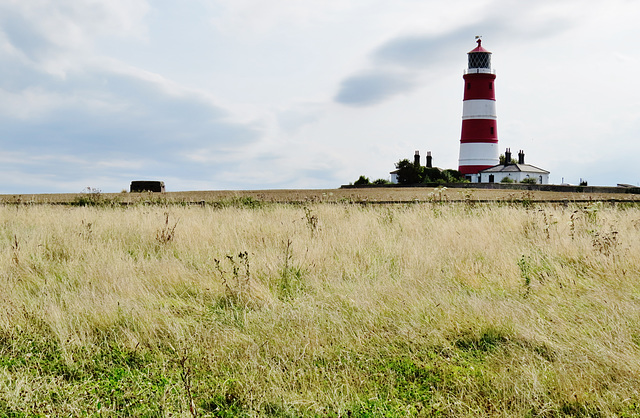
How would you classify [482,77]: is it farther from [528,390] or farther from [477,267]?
[528,390]

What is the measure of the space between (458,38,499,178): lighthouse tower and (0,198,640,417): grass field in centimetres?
4041

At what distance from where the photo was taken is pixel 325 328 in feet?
14.3

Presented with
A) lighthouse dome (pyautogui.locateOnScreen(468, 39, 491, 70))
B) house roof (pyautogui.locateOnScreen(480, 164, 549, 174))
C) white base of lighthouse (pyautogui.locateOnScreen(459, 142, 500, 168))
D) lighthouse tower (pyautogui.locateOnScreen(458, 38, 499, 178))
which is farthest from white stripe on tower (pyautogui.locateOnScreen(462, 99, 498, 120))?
house roof (pyautogui.locateOnScreen(480, 164, 549, 174))

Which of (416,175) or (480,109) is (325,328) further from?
(480,109)

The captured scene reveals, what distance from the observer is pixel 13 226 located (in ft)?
33.8

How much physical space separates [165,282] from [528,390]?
13.3ft

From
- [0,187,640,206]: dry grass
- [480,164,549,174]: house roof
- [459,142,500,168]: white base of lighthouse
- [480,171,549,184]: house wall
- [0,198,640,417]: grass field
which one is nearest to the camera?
[0,198,640,417]: grass field

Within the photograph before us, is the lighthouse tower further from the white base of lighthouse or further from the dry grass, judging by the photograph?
the dry grass

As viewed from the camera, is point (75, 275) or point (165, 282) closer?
point (165, 282)

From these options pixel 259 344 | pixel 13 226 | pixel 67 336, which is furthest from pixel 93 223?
pixel 259 344

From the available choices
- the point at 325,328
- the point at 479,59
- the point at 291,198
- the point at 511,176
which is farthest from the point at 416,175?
the point at 325,328

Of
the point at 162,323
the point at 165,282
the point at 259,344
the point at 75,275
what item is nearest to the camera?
the point at 259,344

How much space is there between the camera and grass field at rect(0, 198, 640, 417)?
331cm

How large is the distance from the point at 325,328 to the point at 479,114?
45.5 metres
